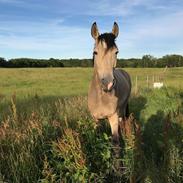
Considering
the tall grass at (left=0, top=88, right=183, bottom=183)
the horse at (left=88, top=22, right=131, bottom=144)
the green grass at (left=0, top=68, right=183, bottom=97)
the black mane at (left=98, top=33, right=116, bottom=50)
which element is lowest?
the green grass at (left=0, top=68, right=183, bottom=97)

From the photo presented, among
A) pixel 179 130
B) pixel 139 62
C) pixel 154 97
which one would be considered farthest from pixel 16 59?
pixel 179 130

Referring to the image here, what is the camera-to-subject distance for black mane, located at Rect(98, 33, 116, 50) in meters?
5.64

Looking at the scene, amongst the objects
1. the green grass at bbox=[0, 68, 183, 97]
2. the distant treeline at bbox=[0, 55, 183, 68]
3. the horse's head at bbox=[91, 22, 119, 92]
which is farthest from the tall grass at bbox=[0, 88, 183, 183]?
the distant treeline at bbox=[0, 55, 183, 68]

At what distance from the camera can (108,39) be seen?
5.66 meters

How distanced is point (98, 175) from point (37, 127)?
1417 millimetres

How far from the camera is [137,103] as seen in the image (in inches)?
496

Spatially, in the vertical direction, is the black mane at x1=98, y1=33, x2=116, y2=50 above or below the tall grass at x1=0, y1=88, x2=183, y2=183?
above

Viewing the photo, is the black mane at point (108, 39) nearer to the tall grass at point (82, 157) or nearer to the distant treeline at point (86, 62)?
the tall grass at point (82, 157)

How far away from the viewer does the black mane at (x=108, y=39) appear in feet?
18.5

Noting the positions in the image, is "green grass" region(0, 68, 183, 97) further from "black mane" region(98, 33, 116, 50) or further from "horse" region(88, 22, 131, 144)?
"black mane" region(98, 33, 116, 50)

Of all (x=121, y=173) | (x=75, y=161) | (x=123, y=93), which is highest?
(x=123, y=93)

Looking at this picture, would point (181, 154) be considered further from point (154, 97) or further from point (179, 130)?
point (154, 97)

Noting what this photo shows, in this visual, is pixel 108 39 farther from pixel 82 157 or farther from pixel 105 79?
pixel 82 157

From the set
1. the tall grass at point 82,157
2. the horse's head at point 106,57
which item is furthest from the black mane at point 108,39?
the tall grass at point 82,157
